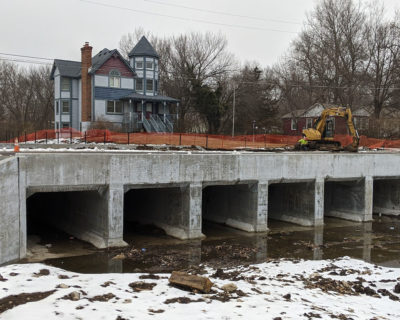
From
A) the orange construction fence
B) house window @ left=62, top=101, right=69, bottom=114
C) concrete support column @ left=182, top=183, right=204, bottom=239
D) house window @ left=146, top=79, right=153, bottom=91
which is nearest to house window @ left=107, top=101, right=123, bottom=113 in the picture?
house window @ left=146, top=79, right=153, bottom=91

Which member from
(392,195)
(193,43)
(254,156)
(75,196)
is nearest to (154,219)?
(75,196)

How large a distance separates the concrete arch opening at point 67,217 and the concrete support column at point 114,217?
0.23 meters

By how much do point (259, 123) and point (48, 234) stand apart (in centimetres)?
4037

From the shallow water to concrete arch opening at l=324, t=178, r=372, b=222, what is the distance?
4.36ft

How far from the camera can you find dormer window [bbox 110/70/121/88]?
39.0 metres

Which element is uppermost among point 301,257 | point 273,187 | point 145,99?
point 145,99

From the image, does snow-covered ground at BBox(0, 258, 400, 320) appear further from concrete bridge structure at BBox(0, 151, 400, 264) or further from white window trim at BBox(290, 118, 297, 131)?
white window trim at BBox(290, 118, 297, 131)

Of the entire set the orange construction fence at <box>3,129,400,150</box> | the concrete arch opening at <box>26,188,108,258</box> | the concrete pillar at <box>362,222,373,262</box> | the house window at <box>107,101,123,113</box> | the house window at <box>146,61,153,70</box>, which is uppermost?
the house window at <box>146,61,153,70</box>

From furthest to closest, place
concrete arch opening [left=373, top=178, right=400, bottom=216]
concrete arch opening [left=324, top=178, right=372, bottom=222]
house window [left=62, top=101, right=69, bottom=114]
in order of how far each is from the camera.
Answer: house window [left=62, top=101, right=69, bottom=114], concrete arch opening [left=373, top=178, right=400, bottom=216], concrete arch opening [left=324, top=178, right=372, bottom=222]

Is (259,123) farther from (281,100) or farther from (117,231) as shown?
(117,231)

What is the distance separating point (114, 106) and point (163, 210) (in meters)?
21.9

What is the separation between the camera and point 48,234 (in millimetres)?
18125

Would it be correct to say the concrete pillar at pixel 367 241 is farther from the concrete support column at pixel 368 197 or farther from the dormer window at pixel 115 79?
the dormer window at pixel 115 79

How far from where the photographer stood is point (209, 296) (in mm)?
9156
